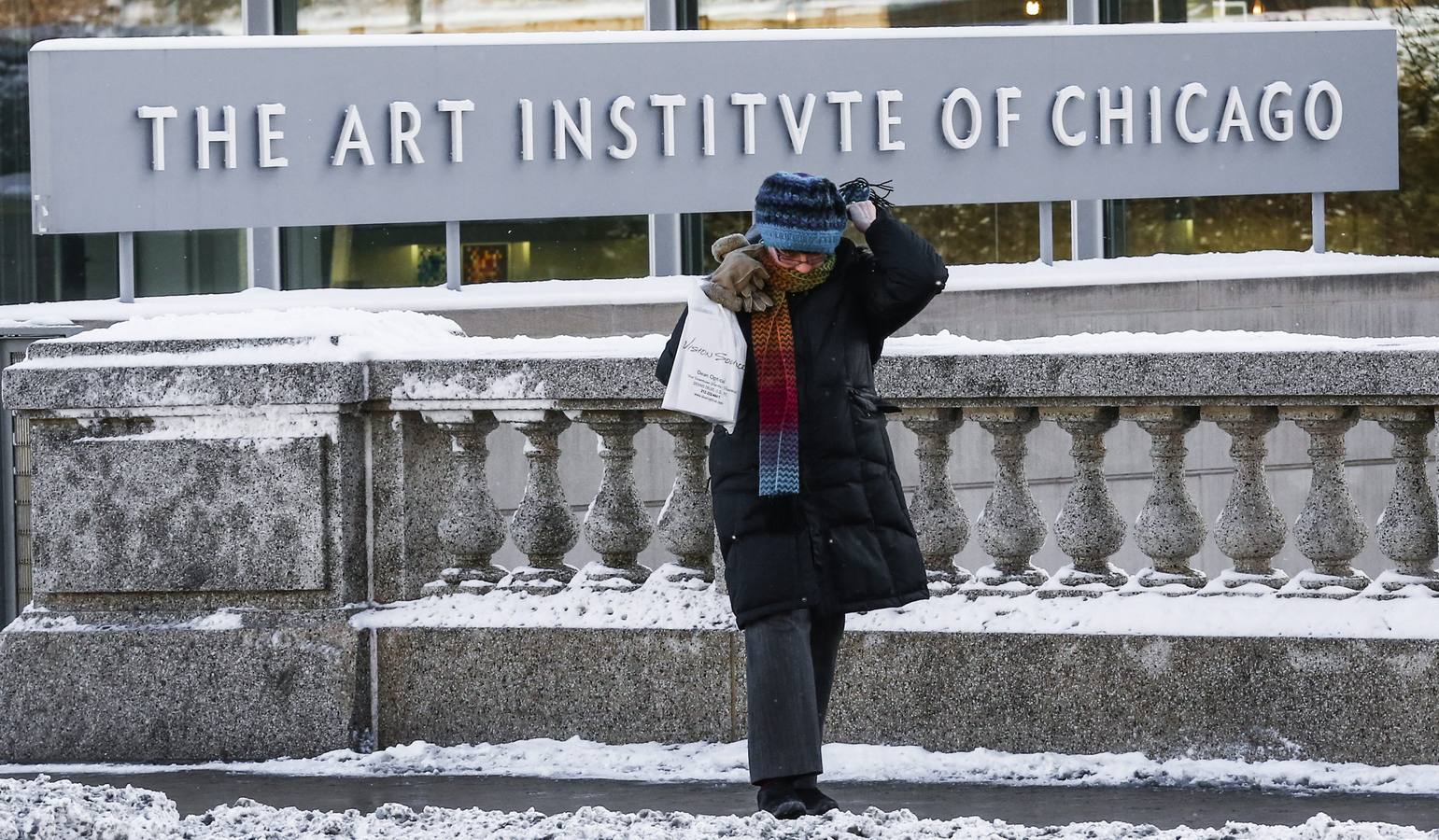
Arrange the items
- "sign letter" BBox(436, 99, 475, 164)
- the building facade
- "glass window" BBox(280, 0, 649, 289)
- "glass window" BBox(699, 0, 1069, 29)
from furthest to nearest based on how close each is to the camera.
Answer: "glass window" BBox(699, 0, 1069, 29)
"glass window" BBox(280, 0, 649, 289)
the building facade
"sign letter" BBox(436, 99, 475, 164)

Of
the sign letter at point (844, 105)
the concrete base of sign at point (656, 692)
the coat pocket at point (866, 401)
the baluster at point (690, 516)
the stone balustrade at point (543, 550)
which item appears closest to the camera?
the coat pocket at point (866, 401)

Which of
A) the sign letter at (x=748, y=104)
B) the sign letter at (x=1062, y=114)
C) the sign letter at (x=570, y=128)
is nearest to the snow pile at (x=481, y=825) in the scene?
the sign letter at (x=570, y=128)

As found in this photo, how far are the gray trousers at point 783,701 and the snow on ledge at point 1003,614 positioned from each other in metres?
0.87

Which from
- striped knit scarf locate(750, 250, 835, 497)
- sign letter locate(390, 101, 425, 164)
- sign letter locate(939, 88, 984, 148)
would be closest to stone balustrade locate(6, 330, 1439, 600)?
striped knit scarf locate(750, 250, 835, 497)

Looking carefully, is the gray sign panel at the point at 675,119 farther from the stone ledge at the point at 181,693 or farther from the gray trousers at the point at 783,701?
the gray trousers at the point at 783,701

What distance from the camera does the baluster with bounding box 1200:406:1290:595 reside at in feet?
17.1

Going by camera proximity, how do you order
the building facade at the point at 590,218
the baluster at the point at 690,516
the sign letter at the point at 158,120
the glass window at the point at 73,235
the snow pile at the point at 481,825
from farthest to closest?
the building facade at the point at 590,218 < the glass window at the point at 73,235 < the sign letter at the point at 158,120 < the baluster at the point at 690,516 < the snow pile at the point at 481,825

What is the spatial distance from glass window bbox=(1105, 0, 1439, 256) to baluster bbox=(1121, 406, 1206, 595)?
6.10 meters

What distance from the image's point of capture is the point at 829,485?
432cm

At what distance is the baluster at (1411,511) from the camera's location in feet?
16.7

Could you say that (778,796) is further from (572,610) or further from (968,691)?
(572,610)

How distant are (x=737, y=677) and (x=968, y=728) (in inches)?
26.4

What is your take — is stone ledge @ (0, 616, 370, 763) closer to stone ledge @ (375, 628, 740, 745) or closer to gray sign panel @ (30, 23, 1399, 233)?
stone ledge @ (375, 628, 740, 745)

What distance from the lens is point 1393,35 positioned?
9.91 meters
